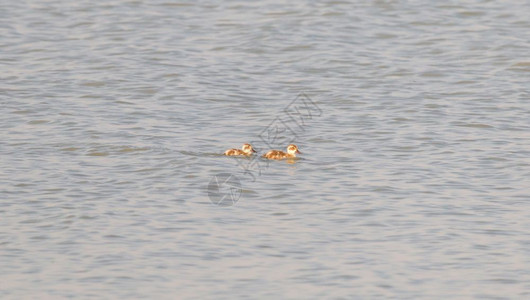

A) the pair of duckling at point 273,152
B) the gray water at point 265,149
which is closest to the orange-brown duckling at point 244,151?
the pair of duckling at point 273,152

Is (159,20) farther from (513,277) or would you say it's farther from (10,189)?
(513,277)

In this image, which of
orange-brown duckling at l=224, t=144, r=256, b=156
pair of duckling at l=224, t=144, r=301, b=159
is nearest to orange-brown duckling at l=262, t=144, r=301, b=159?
pair of duckling at l=224, t=144, r=301, b=159

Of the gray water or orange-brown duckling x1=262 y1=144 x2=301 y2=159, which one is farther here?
orange-brown duckling x1=262 y1=144 x2=301 y2=159

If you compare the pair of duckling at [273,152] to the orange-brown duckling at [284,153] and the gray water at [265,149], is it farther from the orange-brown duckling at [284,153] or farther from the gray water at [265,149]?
the gray water at [265,149]

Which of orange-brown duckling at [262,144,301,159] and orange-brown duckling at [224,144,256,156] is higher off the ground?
orange-brown duckling at [224,144,256,156]

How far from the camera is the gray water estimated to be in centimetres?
708

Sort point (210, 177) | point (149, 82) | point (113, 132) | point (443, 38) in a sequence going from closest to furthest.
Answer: point (210, 177)
point (113, 132)
point (149, 82)
point (443, 38)

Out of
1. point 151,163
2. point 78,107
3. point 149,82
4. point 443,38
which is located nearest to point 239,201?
point 151,163

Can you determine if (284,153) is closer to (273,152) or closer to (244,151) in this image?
(273,152)

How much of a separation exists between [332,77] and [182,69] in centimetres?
200

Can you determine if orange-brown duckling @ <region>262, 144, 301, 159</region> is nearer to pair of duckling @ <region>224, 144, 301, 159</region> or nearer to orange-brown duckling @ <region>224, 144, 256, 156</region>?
pair of duckling @ <region>224, 144, 301, 159</region>

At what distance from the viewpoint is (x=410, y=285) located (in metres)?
6.79

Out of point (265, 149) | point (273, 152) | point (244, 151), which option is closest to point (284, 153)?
point (273, 152)

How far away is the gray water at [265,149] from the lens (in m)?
7.08
